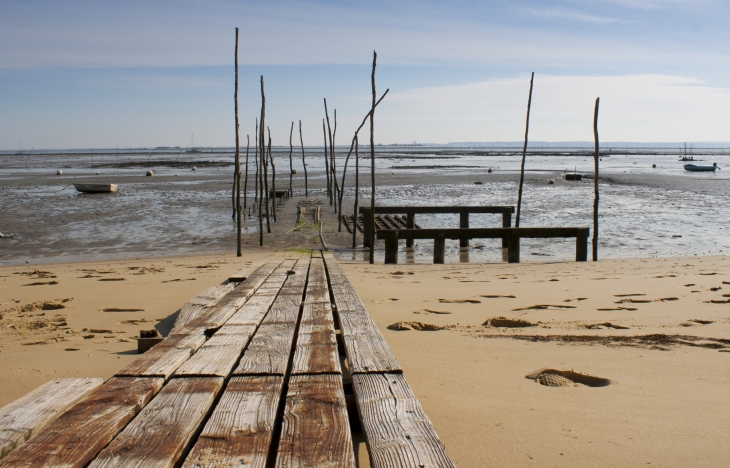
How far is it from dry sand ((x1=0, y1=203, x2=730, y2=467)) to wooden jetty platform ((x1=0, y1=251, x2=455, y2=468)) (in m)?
0.63

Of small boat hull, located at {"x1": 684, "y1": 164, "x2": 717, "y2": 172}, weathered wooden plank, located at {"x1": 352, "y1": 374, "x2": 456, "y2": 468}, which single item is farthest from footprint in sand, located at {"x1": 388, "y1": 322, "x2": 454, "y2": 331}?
small boat hull, located at {"x1": 684, "y1": 164, "x2": 717, "y2": 172}

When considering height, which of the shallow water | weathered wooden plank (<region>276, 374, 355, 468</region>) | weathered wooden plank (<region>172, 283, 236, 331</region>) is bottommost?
the shallow water

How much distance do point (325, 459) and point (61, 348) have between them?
379 cm

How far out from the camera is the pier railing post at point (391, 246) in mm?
12161

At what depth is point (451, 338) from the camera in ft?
16.6

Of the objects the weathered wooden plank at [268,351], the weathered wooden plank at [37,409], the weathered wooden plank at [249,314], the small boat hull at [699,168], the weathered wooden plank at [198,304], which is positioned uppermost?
the small boat hull at [699,168]

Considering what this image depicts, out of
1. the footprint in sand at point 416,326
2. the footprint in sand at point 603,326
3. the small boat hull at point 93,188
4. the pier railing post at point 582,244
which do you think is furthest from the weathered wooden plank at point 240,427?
the small boat hull at point 93,188

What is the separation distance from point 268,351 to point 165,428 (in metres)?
1.10

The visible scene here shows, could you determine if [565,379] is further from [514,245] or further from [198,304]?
[514,245]

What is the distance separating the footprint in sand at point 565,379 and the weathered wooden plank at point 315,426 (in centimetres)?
168

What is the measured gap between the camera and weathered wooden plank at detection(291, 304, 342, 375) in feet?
9.52

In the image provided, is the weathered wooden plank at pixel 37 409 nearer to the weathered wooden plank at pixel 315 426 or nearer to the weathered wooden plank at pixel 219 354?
the weathered wooden plank at pixel 219 354

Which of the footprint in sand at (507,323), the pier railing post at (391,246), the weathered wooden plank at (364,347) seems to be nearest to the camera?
the weathered wooden plank at (364,347)

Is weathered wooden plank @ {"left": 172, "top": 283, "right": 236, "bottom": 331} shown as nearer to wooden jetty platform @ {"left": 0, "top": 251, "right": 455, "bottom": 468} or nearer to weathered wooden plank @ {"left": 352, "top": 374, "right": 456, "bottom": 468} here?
wooden jetty platform @ {"left": 0, "top": 251, "right": 455, "bottom": 468}
